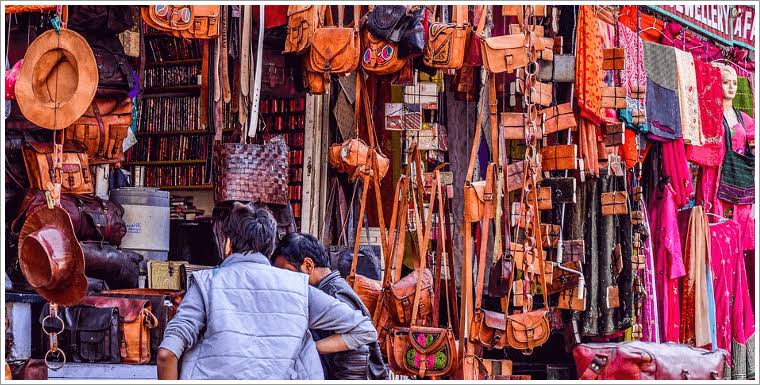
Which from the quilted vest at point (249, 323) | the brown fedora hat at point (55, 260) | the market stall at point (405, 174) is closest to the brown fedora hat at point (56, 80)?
the market stall at point (405, 174)

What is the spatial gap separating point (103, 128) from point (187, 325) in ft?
6.42

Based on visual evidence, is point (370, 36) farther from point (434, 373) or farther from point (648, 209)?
point (648, 209)

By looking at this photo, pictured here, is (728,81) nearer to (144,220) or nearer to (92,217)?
(144,220)

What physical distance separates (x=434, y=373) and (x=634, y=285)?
Result: 210 centimetres

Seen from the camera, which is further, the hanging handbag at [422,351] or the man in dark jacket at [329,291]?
the hanging handbag at [422,351]

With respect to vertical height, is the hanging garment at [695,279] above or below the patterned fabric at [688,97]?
below

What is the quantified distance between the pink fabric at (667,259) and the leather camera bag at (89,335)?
418cm

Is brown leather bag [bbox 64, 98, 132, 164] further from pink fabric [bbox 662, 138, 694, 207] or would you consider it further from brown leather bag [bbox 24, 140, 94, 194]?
pink fabric [bbox 662, 138, 694, 207]

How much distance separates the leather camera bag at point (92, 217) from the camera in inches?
212

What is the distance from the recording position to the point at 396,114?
6523 mm

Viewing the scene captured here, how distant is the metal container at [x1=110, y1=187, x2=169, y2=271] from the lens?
6477 millimetres

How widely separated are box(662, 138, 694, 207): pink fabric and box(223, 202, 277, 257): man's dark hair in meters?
4.48

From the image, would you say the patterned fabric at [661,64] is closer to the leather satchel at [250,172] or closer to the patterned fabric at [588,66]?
the patterned fabric at [588,66]

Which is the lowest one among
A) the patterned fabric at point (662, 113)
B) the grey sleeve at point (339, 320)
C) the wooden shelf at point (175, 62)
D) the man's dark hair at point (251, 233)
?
the grey sleeve at point (339, 320)
